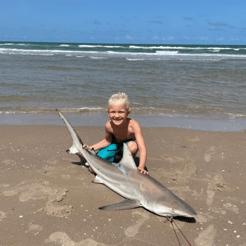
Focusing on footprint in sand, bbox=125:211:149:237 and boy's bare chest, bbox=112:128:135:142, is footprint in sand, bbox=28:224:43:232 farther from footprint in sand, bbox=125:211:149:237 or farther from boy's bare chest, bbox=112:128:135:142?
boy's bare chest, bbox=112:128:135:142

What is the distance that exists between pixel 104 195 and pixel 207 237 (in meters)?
1.34

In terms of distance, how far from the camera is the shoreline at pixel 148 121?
20.3 feet

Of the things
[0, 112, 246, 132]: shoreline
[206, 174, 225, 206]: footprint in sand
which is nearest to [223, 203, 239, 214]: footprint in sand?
[206, 174, 225, 206]: footprint in sand

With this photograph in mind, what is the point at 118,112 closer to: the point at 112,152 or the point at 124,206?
the point at 112,152

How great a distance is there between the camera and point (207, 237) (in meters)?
2.50

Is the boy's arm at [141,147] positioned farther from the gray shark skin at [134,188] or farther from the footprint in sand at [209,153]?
the footprint in sand at [209,153]

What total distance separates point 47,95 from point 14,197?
20.8ft

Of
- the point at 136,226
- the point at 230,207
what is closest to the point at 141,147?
the point at 136,226

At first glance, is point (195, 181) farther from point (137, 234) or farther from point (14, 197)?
point (14, 197)

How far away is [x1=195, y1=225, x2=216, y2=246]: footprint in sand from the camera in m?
2.43

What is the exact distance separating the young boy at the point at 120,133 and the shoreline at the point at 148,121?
7.66ft

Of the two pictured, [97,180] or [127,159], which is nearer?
[127,159]

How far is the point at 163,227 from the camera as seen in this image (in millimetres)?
2619

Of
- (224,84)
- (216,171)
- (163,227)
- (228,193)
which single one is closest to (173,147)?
(216,171)
